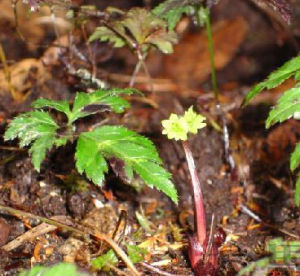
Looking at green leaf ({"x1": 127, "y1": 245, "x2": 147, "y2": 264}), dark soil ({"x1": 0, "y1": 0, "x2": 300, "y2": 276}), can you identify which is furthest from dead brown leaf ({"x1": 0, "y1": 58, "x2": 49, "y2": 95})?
green leaf ({"x1": 127, "y1": 245, "x2": 147, "y2": 264})

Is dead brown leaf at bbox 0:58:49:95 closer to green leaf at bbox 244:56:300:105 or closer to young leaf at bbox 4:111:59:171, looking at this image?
young leaf at bbox 4:111:59:171

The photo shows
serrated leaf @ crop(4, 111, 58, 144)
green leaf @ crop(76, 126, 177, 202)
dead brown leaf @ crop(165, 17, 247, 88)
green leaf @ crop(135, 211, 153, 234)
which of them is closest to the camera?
green leaf @ crop(76, 126, 177, 202)

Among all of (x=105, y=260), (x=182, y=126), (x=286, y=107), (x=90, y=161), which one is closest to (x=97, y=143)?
(x=90, y=161)

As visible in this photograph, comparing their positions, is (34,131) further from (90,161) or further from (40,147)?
(90,161)

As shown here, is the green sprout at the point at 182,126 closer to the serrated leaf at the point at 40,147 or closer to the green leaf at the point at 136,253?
the serrated leaf at the point at 40,147

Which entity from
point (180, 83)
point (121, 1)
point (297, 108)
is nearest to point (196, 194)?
point (297, 108)

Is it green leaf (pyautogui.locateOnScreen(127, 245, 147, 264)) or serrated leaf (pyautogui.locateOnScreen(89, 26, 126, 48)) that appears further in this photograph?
serrated leaf (pyautogui.locateOnScreen(89, 26, 126, 48))
